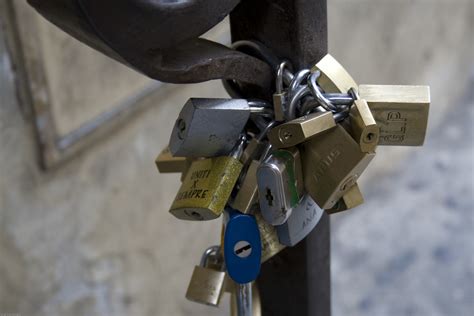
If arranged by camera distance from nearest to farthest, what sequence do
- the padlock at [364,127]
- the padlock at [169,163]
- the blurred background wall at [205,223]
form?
the padlock at [364,127]
the padlock at [169,163]
the blurred background wall at [205,223]

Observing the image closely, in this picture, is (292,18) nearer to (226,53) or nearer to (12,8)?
(226,53)

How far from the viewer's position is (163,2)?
354 mm

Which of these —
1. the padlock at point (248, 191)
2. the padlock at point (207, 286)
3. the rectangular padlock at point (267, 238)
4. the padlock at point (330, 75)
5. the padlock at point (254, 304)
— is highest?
the padlock at point (330, 75)

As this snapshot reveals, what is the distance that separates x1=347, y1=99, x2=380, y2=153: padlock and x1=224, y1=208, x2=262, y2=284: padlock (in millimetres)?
82

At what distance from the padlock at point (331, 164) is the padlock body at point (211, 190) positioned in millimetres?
43

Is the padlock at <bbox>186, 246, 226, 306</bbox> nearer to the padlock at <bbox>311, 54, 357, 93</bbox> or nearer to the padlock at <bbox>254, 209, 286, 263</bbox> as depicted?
the padlock at <bbox>254, 209, 286, 263</bbox>

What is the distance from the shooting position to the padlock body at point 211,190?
431 mm

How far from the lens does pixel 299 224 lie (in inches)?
17.4

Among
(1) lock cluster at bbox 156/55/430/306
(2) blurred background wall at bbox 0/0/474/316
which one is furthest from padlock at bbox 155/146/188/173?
(2) blurred background wall at bbox 0/0/474/316

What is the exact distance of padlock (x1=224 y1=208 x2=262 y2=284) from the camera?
0.43 m

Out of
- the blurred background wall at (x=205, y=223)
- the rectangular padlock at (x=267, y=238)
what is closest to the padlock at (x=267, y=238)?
the rectangular padlock at (x=267, y=238)

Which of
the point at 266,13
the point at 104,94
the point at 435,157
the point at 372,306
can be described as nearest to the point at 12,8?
the point at 104,94

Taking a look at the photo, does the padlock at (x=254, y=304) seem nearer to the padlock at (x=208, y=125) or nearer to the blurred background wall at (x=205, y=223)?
the padlock at (x=208, y=125)

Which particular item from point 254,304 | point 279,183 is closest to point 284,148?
point 279,183
